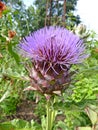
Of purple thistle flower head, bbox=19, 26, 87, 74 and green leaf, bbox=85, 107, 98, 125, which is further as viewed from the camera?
purple thistle flower head, bbox=19, 26, 87, 74

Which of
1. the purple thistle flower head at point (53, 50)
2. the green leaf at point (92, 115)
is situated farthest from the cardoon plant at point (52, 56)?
the green leaf at point (92, 115)

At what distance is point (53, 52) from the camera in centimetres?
107

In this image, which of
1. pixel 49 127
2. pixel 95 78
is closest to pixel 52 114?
pixel 49 127

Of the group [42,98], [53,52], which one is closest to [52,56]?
[53,52]

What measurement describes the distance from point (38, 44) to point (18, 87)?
5.80 feet

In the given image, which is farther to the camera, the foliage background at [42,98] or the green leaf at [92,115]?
the foliage background at [42,98]

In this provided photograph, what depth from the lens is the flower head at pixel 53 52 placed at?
1.07 metres

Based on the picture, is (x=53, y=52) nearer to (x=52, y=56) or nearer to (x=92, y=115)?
(x=52, y=56)

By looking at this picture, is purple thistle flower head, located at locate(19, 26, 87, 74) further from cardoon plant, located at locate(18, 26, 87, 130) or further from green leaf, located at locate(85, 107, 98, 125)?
green leaf, located at locate(85, 107, 98, 125)

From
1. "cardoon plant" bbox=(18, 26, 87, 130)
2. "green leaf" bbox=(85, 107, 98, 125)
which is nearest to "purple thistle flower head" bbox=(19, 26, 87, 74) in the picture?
"cardoon plant" bbox=(18, 26, 87, 130)

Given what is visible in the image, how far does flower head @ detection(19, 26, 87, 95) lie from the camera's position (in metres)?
1.07

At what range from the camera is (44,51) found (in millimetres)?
1065

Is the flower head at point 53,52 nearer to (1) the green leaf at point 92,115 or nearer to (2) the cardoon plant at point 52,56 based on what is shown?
(2) the cardoon plant at point 52,56

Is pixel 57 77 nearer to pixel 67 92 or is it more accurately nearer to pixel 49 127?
pixel 67 92
